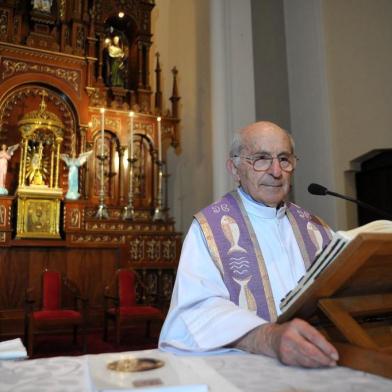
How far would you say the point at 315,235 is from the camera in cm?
237

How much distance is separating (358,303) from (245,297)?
715mm

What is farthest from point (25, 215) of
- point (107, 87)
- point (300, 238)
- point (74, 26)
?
point (300, 238)

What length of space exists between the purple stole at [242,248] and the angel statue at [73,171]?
14.3 ft

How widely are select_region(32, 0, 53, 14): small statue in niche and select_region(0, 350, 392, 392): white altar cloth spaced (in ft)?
23.6

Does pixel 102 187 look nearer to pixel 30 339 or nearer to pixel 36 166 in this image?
pixel 36 166

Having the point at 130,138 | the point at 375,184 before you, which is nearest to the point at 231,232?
the point at 375,184

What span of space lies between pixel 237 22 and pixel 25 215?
377 cm

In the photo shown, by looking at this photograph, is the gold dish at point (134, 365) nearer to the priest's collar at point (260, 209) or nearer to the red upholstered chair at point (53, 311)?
the priest's collar at point (260, 209)

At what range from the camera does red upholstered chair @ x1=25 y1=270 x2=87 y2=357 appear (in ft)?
15.0

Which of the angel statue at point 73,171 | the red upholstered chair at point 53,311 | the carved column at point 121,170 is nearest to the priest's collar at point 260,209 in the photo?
the red upholstered chair at point 53,311

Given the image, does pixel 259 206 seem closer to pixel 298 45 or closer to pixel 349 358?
pixel 349 358

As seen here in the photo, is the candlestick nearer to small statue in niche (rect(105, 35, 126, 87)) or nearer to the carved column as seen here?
the carved column

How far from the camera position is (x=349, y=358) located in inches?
44.7

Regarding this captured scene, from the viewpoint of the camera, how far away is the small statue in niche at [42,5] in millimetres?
7199
